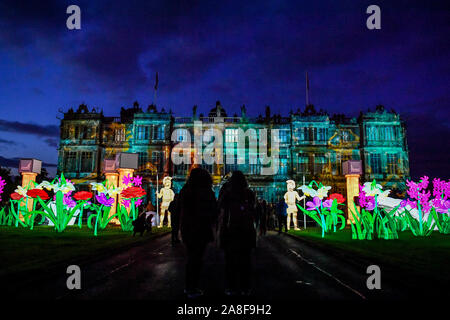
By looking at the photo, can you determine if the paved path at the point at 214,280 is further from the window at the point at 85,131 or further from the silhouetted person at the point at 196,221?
the window at the point at 85,131

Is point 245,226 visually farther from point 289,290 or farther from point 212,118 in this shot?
point 212,118

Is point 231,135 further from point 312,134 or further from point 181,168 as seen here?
point 312,134

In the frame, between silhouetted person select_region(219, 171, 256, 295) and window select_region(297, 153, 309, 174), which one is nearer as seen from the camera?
silhouetted person select_region(219, 171, 256, 295)

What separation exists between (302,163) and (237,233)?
33026 mm

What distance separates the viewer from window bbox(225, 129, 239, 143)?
123ft

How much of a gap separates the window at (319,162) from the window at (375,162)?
5467mm

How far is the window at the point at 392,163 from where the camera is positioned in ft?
118

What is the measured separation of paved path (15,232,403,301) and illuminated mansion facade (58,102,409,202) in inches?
1122

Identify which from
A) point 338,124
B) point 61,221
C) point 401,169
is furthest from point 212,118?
point 61,221

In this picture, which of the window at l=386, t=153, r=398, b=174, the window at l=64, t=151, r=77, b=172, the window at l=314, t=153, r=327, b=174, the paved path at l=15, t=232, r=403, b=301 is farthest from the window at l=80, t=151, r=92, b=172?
the window at l=386, t=153, r=398, b=174

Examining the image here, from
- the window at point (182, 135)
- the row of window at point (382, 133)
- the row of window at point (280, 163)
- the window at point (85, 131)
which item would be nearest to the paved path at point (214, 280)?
the row of window at point (280, 163)

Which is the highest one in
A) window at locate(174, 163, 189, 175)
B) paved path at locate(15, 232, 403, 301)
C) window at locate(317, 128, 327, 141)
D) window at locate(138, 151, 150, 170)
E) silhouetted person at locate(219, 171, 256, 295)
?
window at locate(317, 128, 327, 141)

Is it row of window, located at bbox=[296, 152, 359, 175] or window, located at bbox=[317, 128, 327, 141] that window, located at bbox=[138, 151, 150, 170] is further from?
window, located at bbox=[317, 128, 327, 141]

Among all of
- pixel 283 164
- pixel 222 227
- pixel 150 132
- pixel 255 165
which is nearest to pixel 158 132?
pixel 150 132
